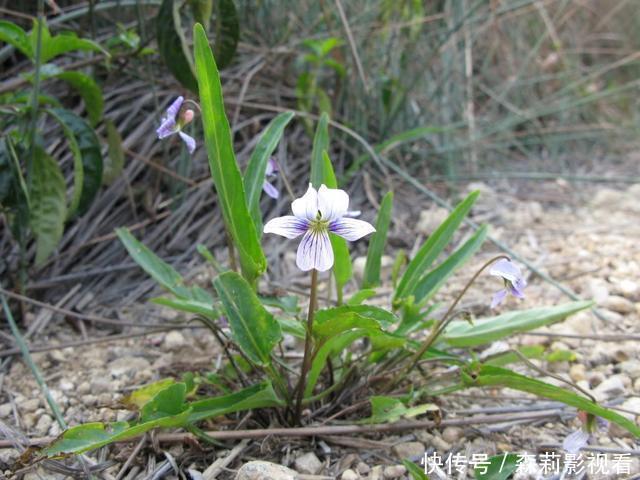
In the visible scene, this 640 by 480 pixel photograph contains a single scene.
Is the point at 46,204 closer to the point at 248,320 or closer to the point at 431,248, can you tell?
the point at 248,320

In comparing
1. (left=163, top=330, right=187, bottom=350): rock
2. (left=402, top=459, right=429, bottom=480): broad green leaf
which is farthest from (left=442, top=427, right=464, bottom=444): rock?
(left=163, top=330, right=187, bottom=350): rock

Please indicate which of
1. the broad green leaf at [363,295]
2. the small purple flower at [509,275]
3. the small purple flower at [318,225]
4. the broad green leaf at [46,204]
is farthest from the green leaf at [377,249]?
the broad green leaf at [46,204]

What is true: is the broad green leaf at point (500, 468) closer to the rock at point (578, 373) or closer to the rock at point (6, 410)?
the rock at point (578, 373)

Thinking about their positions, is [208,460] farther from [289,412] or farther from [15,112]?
[15,112]

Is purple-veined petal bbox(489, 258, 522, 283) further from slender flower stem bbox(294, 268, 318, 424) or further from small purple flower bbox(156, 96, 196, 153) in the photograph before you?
small purple flower bbox(156, 96, 196, 153)

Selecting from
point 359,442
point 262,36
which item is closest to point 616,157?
point 262,36

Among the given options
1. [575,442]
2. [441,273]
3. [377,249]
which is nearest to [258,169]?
[377,249]
